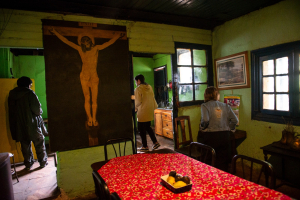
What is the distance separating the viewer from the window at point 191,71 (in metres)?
3.75

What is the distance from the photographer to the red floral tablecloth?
132 cm

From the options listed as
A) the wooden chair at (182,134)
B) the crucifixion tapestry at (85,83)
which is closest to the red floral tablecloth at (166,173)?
the crucifixion tapestry at (85,83)

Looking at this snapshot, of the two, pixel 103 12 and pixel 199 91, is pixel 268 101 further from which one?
pixel 103 12

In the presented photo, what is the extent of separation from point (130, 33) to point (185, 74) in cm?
140

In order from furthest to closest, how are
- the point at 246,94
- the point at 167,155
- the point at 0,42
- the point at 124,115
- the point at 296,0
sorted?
the point at 246,94 → the point at 124,115 → the point at 296,0 → the point at 0,42 → the point at 167,155

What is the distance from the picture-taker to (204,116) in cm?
282

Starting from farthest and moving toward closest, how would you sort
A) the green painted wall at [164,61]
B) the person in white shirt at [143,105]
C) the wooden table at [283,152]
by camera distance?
the green painted wall at [164,61] → the person in white shirt at [143,105] → the wooden table at [283,152]

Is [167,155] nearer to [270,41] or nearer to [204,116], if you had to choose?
[204,116]

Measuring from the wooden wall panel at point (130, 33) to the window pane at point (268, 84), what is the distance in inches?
58.6

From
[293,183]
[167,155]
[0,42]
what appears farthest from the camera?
[293,183]

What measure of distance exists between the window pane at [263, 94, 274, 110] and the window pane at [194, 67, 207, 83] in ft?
4.12

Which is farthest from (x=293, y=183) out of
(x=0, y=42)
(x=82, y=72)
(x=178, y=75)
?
(x=0, y=42)

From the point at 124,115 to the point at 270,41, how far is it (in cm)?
276

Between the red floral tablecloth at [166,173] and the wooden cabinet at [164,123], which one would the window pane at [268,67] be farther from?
the wooden cabinet at [164,123]
